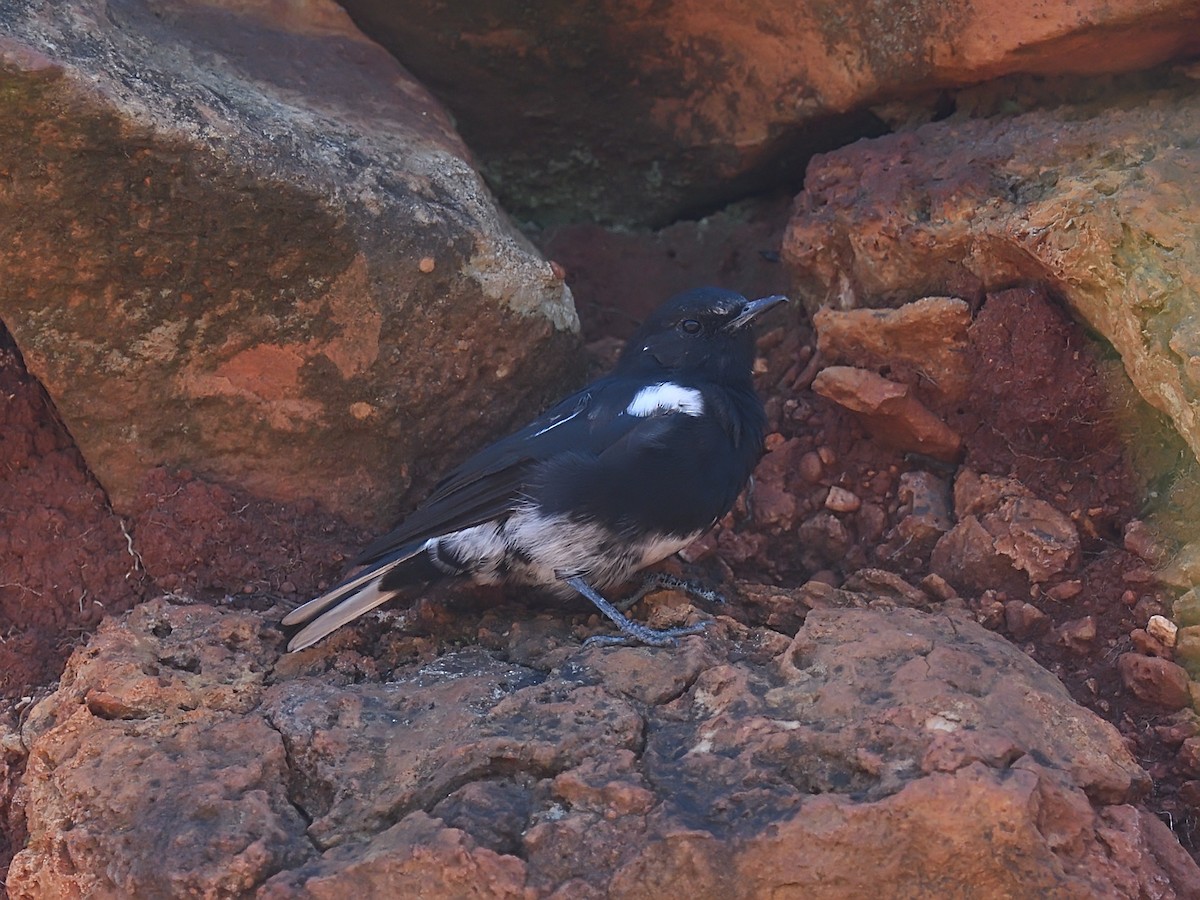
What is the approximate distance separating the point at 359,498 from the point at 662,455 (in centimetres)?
105

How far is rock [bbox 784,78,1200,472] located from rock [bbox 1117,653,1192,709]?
23.4 inches

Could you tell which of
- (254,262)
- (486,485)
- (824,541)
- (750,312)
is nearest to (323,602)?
(486,485)

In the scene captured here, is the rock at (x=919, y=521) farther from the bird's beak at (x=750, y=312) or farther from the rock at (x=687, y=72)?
the rock at (x=687, y=72)

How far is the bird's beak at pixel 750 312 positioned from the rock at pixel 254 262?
0.59m

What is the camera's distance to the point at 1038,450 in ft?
12.5

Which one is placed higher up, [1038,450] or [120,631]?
[120,631]

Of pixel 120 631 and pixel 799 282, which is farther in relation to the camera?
pixel 799 282

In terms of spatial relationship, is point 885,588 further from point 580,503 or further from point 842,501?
point 580,503

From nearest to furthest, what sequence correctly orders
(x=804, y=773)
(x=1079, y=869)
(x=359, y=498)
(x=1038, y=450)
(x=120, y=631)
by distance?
(x=1079, y=869)
(x=804, y=773)
(x=120, y=631)
(x=1038, y=450)
(x=359, y=498)

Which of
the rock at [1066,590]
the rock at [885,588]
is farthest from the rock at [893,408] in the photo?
the rock at [1066,590]

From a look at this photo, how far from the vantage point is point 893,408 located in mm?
3969

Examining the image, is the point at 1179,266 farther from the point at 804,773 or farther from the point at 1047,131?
the point at 804,773

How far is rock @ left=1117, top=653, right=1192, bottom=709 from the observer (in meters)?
3.07

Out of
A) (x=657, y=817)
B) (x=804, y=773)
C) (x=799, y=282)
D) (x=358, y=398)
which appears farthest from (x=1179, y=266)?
(x=358, y=398)
